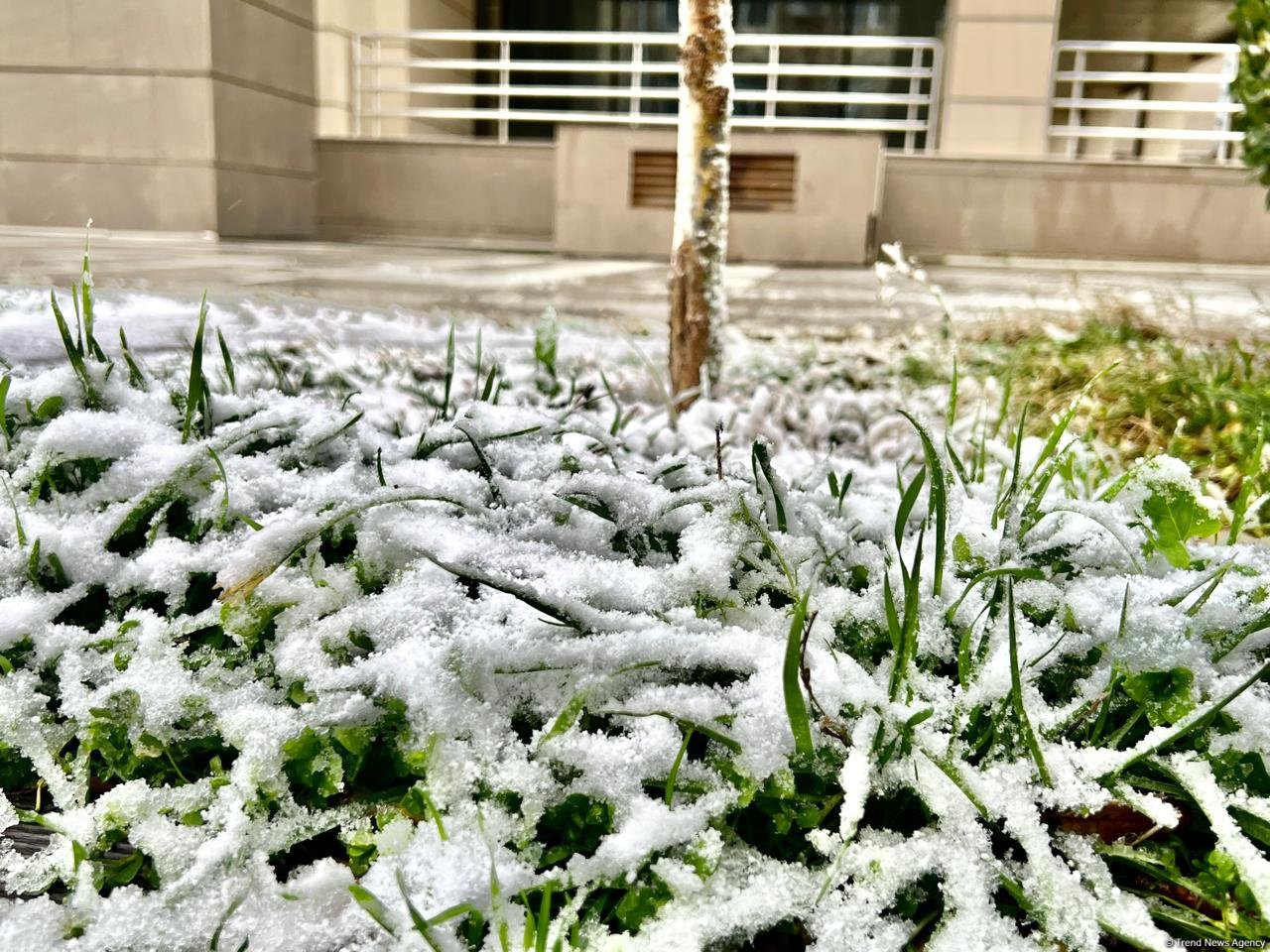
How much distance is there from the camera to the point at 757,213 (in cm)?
938

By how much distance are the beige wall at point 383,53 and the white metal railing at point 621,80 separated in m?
0.04

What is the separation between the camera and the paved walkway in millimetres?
4777

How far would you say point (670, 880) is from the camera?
0.83 m

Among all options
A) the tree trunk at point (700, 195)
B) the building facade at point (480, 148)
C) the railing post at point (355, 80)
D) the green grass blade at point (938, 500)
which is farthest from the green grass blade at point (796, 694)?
the railing post at point (355, 80)

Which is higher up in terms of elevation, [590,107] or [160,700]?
[590,107]

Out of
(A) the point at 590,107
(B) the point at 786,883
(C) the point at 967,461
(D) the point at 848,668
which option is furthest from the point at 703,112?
(A) the point at 590,107

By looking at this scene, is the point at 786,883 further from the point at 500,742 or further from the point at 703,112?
the point at 703,112

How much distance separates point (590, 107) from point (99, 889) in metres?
16.4

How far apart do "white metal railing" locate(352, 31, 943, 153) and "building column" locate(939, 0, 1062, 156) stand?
0.34m

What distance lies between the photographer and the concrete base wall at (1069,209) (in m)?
9.91

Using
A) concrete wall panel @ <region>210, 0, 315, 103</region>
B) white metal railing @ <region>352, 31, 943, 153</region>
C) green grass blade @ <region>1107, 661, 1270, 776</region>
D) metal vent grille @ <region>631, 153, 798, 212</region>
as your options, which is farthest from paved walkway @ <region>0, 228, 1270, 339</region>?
green grass blade @ <region>1107, 661, 1270, 776</region>

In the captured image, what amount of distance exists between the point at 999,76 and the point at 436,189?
19.0 ft

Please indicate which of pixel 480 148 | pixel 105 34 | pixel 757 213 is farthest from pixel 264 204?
pixel 757 213

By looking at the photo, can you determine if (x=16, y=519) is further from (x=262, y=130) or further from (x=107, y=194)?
(x=262, y=130)
